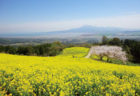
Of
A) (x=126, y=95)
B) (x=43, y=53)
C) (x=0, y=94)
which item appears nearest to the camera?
(x=0, y=94)

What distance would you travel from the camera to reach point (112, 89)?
5.23 meters

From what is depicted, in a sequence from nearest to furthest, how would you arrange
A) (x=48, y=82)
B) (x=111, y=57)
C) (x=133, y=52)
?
(x=48, y=82) < (x=111, y=57) < (x=133, y=52)

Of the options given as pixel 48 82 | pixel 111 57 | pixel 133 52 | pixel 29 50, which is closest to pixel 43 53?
pixel 29 50

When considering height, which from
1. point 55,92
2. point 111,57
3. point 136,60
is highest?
point 55,92

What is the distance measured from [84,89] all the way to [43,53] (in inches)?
2555

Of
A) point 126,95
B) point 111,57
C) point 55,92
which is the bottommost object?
point 111,57

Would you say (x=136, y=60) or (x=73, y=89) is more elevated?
(x=73, y=89)

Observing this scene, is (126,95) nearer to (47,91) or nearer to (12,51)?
(47,91)

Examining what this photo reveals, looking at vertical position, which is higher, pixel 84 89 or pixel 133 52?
pixel 84 89

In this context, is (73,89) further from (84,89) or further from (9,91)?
(9,91)

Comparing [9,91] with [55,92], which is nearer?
[55,92]

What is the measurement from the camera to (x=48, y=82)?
5609mm

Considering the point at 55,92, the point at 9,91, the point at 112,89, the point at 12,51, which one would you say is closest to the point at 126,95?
the point at 112,89

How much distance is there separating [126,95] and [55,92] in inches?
121
